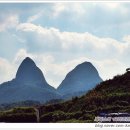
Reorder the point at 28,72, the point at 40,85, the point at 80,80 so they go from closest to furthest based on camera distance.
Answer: the point at 40,85
the point at 80,80
the point at 28,72

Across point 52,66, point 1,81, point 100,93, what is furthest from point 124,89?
point 1,81

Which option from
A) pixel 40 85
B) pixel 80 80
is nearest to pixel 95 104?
pixel 80 80

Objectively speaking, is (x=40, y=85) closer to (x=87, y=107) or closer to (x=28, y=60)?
(x=28, y=60)

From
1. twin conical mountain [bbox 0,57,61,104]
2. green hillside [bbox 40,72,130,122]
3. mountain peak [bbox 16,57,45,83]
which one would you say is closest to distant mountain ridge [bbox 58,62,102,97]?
green hillside [bbox 40,72,130,122]

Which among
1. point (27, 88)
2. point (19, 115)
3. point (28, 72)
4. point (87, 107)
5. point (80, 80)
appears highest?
point (28, 72)

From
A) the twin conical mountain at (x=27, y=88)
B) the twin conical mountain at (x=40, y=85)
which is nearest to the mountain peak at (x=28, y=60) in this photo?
the twin conical mountain at (x=40, y=85)

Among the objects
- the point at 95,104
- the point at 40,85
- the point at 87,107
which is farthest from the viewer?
the point at 40,85

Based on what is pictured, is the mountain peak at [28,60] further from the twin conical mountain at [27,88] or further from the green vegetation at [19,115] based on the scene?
the green vegetation at [19,115]
